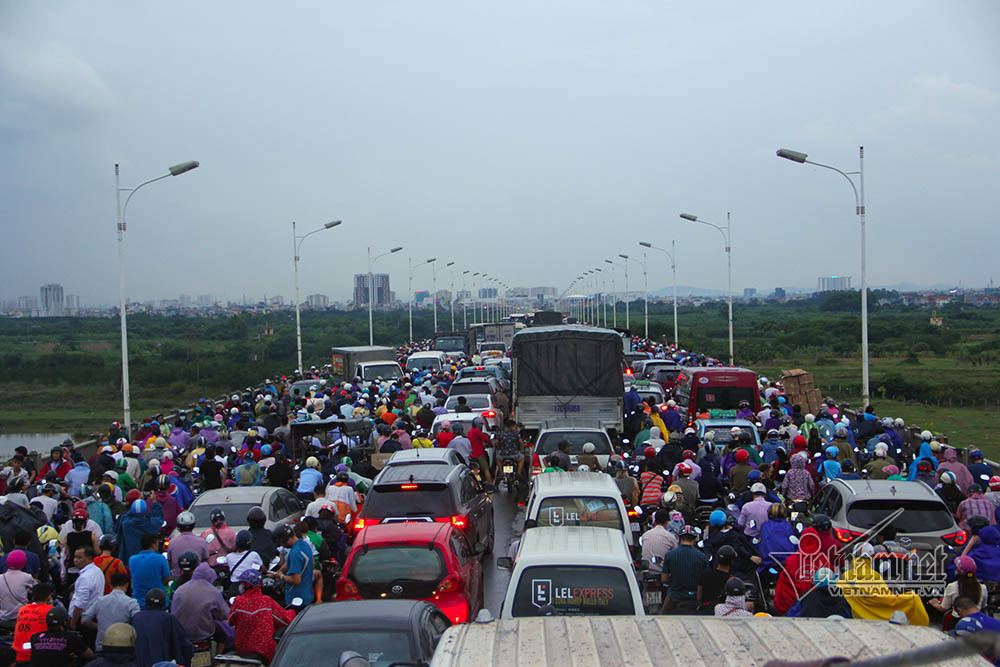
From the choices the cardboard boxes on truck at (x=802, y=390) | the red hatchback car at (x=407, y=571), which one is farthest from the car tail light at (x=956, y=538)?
the cardboard boxes on truck at (x=802, y=390)

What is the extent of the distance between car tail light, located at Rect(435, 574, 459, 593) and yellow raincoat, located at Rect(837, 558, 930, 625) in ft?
10.4

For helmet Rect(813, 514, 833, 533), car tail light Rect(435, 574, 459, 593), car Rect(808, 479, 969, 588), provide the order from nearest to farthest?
car tail light Rect(435, 574, 459, 593) → helmet Rect(813, 514, 833, 533) → car Rect(808, 479, 969, 588)

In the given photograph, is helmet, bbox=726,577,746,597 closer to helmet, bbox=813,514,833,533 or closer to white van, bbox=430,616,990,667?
helmet, bbox=813,514,833,533

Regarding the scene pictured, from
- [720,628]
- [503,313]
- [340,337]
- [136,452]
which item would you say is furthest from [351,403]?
[503,313]

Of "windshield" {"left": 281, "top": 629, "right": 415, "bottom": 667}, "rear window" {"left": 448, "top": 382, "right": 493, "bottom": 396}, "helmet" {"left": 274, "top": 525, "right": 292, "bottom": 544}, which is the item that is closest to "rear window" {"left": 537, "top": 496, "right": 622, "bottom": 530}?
"helmet" {"left": 274, "top": 525, "right": 292, "bottom": 544}

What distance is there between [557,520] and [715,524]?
5.50 ft

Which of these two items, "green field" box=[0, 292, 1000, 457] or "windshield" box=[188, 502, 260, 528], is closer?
"windshield" box=[188, 502, 260, 528]

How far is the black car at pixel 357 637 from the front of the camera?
625 cm

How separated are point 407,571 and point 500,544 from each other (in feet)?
20.0

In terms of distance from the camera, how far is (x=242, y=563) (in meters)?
8.84

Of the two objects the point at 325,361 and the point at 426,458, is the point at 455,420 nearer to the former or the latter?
the point at 426,458

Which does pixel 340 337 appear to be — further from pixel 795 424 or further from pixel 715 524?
pixel 715 524

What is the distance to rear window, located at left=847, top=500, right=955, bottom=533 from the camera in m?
10.3

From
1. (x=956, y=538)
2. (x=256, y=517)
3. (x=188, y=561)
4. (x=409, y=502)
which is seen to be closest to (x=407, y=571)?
(x=188, y=561)
